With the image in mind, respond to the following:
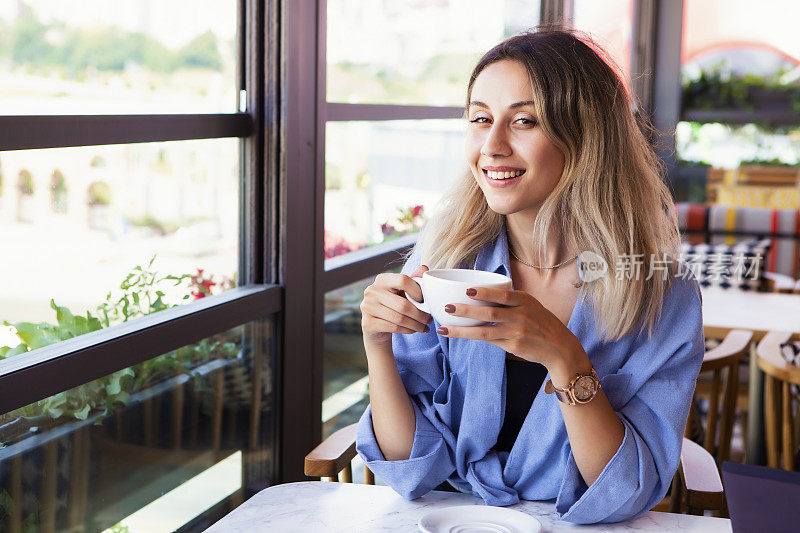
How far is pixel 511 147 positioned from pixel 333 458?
0.60 metres

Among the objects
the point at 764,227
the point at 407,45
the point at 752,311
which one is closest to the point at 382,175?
the point at 407,45

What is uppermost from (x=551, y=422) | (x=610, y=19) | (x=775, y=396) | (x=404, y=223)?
(x=610, y=19)

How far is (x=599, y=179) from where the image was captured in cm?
138

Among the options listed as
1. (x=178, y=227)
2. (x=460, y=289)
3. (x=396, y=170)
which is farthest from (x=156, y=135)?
(x=396, y=170)

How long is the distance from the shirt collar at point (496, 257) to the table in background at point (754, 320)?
154 centimetres

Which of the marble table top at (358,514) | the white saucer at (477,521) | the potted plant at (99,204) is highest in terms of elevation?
the potted plant at (99,204)

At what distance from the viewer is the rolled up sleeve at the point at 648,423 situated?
1.17 metres

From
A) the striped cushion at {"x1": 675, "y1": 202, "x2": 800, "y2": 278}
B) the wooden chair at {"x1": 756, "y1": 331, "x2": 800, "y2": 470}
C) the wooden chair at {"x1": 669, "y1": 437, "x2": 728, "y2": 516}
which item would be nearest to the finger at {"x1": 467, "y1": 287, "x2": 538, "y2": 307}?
the wooden chair at {"x1": 669, "y1": 437, "x2": 728, "y2": 516}

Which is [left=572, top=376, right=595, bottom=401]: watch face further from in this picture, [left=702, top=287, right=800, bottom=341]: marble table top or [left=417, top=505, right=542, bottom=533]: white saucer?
[left=702, top=287, right=800, bottom=341]: marble table top

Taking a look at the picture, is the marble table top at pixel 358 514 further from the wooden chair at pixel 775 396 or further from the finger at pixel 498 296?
the wooden chair at pixel 775 396

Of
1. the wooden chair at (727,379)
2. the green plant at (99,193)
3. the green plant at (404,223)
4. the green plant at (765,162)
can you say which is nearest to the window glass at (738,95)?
the green plant at (765,162)

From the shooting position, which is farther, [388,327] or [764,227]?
[764,227]

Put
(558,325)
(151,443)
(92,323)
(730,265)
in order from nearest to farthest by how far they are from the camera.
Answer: (558,325) → (92,323) → (151,443) → (730,265)

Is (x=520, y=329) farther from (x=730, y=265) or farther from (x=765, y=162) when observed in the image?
(x=765, y=162)
